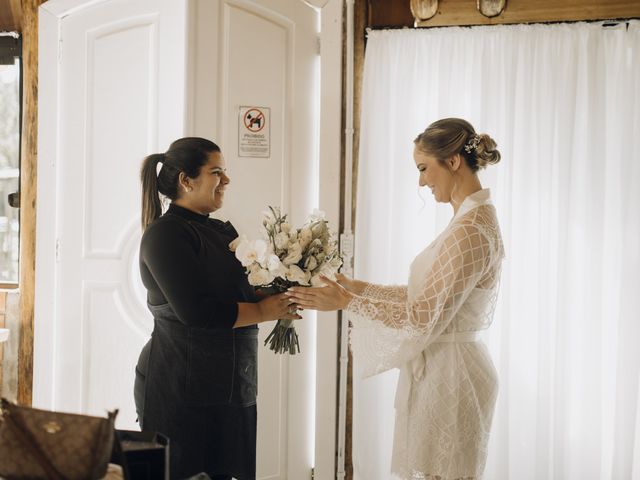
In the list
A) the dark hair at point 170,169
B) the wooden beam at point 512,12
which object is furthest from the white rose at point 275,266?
the wooden beam at point 512,12

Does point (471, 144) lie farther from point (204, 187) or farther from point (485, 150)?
point (204, 187)

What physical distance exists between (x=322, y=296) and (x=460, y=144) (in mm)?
712

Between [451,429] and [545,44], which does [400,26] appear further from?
[451,429]

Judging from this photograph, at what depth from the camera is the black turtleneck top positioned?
6.22 ft

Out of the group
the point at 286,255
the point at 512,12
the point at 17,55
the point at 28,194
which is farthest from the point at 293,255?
the point at 17,55

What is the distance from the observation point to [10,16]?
343cm

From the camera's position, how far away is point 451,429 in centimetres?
201

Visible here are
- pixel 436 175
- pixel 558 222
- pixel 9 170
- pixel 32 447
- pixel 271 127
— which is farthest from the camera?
pixel 9 170

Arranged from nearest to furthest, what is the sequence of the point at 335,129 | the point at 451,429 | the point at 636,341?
the point at 451,429, the point at 636,341, the point at 335,129

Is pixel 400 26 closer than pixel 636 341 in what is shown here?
No

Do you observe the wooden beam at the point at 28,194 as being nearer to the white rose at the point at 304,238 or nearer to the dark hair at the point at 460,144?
the white rose at the point at 304,238

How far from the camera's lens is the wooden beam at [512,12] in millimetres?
2957

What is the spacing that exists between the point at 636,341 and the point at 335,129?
5.90 feet

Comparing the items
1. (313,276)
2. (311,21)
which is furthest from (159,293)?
(311,21)
